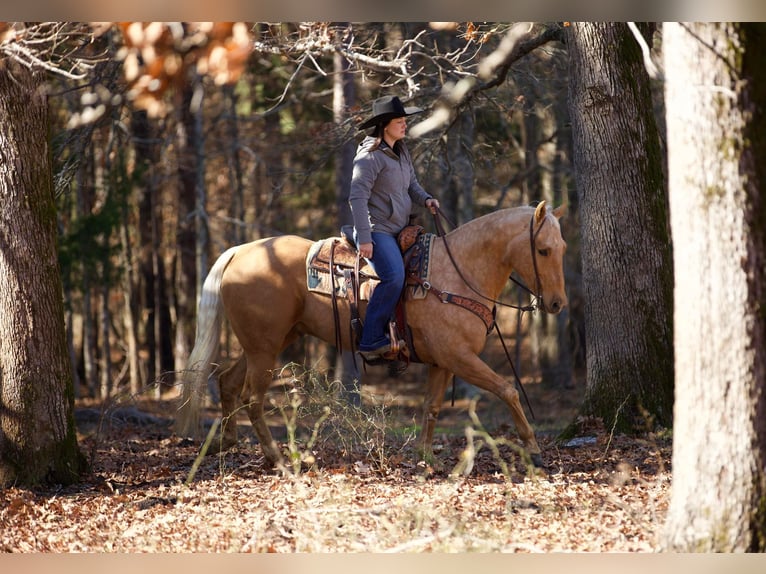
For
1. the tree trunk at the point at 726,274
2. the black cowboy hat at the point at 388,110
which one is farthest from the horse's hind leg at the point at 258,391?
the tree trunk at the point at 726,274

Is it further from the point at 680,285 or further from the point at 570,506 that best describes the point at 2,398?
the point at 680,285

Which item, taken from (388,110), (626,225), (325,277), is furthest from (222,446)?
(626,225)

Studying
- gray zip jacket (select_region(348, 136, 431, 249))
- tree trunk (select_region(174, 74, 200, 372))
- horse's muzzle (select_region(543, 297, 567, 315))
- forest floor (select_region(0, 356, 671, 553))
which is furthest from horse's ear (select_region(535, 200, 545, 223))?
tree trunk (select_region(174, 74, 200, 372))

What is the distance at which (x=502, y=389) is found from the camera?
7414mm

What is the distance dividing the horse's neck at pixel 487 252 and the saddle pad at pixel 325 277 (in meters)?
0.75

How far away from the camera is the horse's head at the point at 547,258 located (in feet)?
24.2

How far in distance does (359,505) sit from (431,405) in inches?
66.4

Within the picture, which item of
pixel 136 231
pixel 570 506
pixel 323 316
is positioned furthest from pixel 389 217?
pixel 136 231

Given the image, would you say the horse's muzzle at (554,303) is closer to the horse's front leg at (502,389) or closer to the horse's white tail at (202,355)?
the horse's front leg at (502,389)

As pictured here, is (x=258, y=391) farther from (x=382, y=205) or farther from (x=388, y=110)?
(x=388, y=110)

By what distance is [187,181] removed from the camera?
2055cm

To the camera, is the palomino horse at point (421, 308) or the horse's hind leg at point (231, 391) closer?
the palomino horse at point (421, 308)

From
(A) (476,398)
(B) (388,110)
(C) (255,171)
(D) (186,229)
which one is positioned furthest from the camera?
(C) (255,171)

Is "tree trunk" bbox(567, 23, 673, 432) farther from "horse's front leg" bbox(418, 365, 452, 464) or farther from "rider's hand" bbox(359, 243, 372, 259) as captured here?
"rider's hand" bbox(359, 243, 372, 259)
